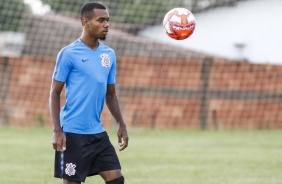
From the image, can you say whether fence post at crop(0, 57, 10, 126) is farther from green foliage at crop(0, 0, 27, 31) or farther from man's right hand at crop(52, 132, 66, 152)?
man's right hand at crop(52, 132, 66, 152)

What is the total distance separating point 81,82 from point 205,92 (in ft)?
41.8

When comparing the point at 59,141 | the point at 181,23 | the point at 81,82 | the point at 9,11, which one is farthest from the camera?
the point at 9,11

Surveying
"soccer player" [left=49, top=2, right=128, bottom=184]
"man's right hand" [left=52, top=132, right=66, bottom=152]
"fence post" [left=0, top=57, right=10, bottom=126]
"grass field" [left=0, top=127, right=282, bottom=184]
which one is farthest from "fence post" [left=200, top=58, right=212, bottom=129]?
"man's right hand" [left=52, top=132, right=66, bottom=152]

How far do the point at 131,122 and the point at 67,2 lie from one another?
5271mm

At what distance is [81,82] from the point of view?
711 cm

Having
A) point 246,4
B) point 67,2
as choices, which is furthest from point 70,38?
point 246,4

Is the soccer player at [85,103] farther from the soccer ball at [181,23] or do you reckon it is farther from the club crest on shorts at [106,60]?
the soccer ball at [181,23]

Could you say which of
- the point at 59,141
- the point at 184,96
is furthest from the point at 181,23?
the point at 184,96

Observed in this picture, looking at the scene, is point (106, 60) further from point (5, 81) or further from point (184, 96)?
point (5, 81)

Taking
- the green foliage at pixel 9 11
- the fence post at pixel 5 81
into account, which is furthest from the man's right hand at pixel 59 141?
the green foliage at pixel 9 11

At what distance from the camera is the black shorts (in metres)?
7.14

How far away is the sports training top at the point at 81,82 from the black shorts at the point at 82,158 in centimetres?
7

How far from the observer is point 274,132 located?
18.4 m

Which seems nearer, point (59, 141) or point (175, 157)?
point (59, 141)
